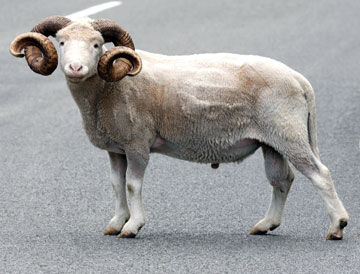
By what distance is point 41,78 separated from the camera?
53.9 feet

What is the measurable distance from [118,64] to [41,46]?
0.62m

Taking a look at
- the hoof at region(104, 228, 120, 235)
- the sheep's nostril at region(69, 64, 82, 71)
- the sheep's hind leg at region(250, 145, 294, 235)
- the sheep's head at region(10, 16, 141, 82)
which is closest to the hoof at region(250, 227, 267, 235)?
the sheep's hind leg at region(250, 145, 294, 235)

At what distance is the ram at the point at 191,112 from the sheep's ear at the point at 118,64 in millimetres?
109

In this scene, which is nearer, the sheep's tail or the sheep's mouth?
the sheep's mouth

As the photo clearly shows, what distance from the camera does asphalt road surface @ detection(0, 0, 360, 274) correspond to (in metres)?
8.71

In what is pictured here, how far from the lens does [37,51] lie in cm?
920

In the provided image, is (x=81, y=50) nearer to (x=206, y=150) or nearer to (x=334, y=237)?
(x=206, y=150)

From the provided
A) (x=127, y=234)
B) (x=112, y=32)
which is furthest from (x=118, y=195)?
(x=112, y=32)

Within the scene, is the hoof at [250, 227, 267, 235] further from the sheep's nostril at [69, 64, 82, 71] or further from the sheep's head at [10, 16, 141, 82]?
the sheep's nostril at [69, 64, 82, 71]

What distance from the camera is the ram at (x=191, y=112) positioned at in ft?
30.5

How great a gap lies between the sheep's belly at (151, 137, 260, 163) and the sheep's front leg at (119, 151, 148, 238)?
22cm

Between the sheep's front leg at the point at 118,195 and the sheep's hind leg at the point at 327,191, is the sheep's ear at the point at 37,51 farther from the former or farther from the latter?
the sheep's hind leg at the point at 327,191

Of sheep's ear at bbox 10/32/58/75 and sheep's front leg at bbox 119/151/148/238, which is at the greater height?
sheep's ear at bbox 10/32/58/75

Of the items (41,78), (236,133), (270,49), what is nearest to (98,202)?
(236,133)
